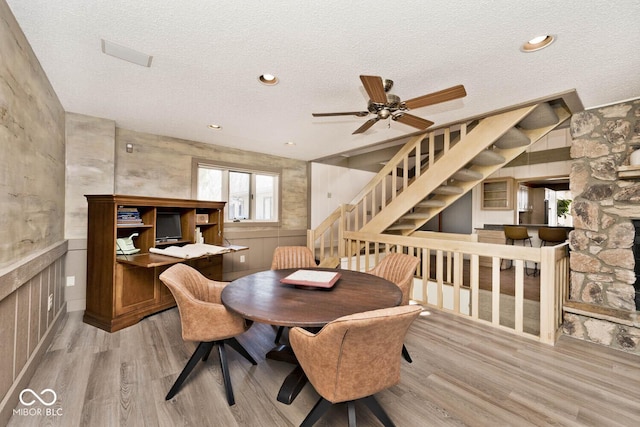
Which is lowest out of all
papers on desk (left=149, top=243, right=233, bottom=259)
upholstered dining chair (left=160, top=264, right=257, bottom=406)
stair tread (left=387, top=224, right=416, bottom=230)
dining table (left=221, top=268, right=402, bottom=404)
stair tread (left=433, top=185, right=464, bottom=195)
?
upholstered dining chair (left=160, top=264, right=257, bottom=406)

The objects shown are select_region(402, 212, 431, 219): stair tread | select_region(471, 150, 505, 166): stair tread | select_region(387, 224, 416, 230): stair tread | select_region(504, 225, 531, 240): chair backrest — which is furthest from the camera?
select_region(504, 225, 531, 240): chair backrest

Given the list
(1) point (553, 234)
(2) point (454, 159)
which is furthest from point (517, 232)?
(2) point (454, 159)

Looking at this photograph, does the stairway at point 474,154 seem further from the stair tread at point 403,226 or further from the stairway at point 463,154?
the stair tread at point 403,226

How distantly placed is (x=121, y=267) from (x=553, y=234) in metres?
6.68

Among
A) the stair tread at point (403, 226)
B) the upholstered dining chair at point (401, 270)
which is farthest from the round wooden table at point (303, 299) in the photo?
the stair tread at point (403, 226)

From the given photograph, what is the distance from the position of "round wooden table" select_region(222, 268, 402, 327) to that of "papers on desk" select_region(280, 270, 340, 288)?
39mm

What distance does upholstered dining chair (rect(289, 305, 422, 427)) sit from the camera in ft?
Answer: 3.92

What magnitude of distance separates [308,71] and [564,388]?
2966 millimetres

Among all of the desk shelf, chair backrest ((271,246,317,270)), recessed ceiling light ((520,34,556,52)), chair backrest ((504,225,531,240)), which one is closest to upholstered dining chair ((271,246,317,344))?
chair backrest ((271,246,317,270))

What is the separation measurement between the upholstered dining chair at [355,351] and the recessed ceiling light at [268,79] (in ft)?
6.43

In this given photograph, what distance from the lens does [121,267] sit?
115 inches

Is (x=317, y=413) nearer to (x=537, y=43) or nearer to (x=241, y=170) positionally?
(x=537, y=43)

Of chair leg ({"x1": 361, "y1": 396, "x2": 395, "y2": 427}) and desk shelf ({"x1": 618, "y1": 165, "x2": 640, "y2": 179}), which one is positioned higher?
desk shelf ({"x1": 618, "y1": 165, "x2": 640, "y2": 179})

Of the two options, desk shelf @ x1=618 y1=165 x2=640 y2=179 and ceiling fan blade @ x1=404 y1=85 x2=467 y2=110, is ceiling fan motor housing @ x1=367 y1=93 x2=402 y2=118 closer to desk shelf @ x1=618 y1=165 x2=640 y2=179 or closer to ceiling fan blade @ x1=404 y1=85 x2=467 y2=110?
ceiling fan blade @ x1=404 y1=85 x2=467 y2=110
